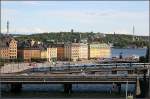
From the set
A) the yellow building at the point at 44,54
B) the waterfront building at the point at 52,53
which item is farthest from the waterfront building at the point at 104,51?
the yellow building at the point at 44,54

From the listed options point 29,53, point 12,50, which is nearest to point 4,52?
point 12,50

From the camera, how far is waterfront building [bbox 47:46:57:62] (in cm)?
10331

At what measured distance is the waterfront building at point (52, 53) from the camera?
103 m

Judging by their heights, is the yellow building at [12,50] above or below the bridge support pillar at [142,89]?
above

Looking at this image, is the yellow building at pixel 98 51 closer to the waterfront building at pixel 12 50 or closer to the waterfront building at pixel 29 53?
the waterfront building at pixel 29 53

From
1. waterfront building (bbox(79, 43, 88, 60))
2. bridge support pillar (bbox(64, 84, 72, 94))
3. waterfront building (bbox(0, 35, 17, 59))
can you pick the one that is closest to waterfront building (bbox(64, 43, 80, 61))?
waterfront building (bbox(79, 43, 88, 60))

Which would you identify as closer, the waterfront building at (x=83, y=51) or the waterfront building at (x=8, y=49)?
the waterfront building at (x=8, y=49)

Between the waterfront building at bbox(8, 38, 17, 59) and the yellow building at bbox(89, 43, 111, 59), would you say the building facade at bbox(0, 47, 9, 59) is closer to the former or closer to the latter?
the waterfront building at bbox(8, 38, 17, 59)

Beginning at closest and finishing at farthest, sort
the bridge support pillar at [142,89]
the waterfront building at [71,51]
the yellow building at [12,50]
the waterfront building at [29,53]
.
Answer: the bridge support pillar at [142,89], the yellow building at [12,50], the waterfront building at [29,53], the waterfront building at [71,51]

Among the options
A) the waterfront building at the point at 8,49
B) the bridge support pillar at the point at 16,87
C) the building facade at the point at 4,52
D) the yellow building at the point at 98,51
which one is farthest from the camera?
the yellow building at the point at 98,51

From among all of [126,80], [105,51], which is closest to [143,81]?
[126,80]

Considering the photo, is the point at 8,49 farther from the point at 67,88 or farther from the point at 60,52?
the point at 67,88

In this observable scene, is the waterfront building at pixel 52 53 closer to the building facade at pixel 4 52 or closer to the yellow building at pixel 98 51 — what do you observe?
the building facade at pixel 4 52

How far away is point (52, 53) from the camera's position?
10556 cm
